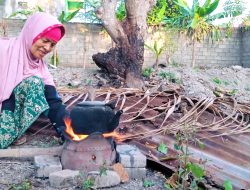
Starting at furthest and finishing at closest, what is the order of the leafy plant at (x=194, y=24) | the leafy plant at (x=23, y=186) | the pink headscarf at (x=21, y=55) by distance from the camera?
the leafy plant at (x=194, y=24) → the pink headscarf at (x=21, y=55) → the leafy plant at (x=23, y=186)

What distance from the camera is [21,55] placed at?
9.95 feet

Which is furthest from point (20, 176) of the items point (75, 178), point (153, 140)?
point (153, 140)

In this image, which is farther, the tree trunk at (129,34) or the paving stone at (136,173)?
the tree trunk at (129,34)

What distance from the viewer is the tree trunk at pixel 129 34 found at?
6203 millimetres

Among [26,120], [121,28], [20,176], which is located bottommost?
[20,176]

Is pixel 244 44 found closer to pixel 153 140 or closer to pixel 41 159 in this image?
pixel 153 140

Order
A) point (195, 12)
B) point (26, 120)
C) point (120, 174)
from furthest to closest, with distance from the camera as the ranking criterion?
point (195, 12) → point (26, 120) → point (120, 174)

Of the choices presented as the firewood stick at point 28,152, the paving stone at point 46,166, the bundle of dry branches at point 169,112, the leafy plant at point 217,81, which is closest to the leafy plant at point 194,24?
the leafy plant at point 217,81

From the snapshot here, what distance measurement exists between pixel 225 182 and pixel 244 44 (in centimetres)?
963

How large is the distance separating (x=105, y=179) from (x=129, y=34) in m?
4.38

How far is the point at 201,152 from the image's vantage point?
292 centimetres

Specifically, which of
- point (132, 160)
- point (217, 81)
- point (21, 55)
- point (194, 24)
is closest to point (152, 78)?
point (217, 81)

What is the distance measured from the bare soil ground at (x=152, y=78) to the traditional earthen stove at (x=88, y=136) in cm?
20

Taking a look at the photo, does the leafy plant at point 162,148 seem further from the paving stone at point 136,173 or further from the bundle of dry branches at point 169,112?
the paving stone at point 136,173
